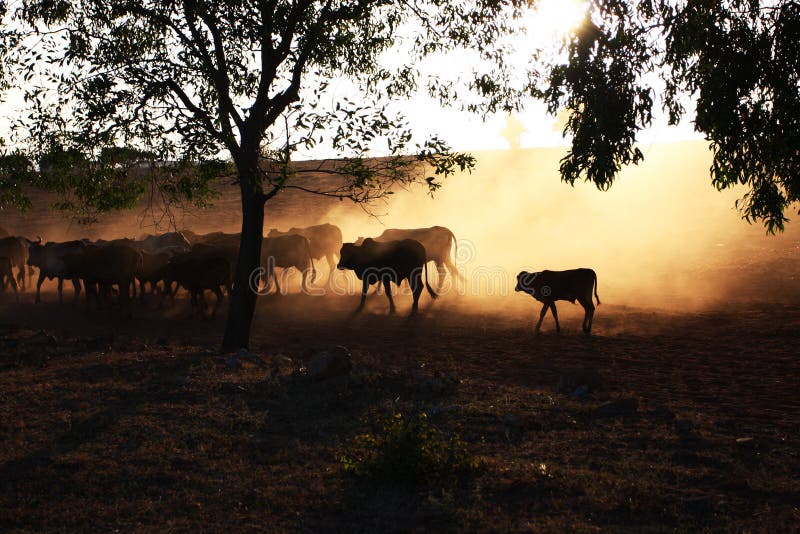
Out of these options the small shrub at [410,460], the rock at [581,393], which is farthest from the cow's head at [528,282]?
the small shrub at [410,460]

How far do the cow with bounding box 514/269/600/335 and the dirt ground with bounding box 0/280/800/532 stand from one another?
942 mm

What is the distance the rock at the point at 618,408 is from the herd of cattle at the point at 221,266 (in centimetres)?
746

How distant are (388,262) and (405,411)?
486 inches

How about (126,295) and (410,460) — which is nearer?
(410,460)

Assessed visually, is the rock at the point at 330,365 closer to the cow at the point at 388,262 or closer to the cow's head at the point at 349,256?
the cow at the point at 388,262

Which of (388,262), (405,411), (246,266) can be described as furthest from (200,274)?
(405,411)

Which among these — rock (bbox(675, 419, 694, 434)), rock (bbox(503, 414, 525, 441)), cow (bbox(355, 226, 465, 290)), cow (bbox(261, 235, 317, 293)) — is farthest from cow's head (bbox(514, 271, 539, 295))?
cow (bbox(261, 235, 317, 293))

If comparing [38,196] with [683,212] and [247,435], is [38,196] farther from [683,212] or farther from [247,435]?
[247,435]

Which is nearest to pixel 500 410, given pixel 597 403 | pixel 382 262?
pixel 597 403

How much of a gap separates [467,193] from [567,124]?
55186 mm

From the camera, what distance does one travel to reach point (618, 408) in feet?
32.5

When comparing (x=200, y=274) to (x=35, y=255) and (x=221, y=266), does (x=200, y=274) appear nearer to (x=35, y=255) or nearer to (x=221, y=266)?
(x=221, y=266)

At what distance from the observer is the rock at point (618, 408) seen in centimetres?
975

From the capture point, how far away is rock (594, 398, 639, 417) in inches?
384
